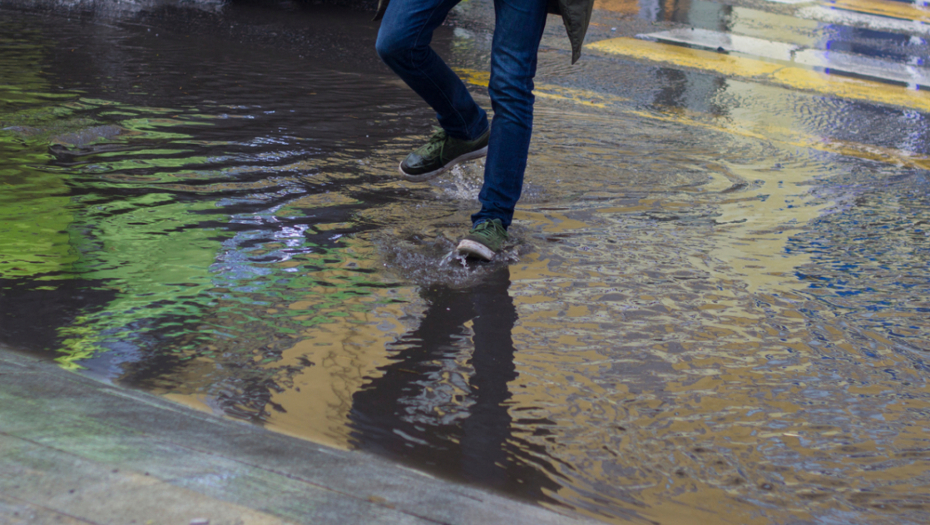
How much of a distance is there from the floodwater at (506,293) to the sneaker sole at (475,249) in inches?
1.8

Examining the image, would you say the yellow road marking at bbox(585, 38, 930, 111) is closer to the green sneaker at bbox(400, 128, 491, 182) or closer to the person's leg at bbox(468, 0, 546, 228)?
the green sneaker at bbox(400, 128, 491, 182)

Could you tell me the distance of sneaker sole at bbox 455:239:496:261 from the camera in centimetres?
207

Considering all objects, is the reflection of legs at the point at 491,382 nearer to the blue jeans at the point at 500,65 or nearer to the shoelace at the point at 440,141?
the blue jeans at the point at 500,65

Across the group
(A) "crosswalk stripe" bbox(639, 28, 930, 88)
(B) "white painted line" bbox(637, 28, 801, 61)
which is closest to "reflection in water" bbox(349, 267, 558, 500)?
(A) "crosswalk stripe" bbox(639, 28, 930, 88)

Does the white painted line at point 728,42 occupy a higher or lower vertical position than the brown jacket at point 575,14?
higher

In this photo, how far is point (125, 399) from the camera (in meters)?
1.34

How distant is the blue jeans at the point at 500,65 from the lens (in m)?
2.11

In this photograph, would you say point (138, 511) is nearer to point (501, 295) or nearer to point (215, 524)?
point (215, 524)

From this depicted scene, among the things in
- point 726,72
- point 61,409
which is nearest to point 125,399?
point 61,409

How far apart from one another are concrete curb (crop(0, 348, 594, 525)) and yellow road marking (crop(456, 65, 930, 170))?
3.27 metres

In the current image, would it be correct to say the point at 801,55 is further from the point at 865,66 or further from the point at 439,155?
the point at 439,155

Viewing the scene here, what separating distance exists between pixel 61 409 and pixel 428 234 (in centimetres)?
124

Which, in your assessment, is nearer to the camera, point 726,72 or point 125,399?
point 125,399

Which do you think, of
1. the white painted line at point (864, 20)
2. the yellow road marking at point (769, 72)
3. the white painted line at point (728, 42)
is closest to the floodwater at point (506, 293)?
the yellow road marking at point (769, 72)
